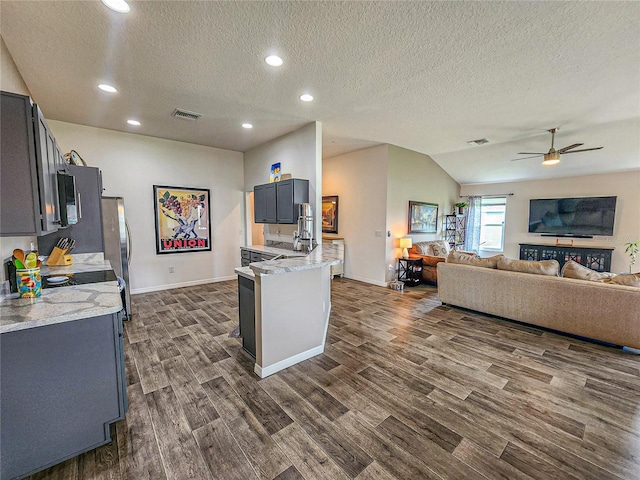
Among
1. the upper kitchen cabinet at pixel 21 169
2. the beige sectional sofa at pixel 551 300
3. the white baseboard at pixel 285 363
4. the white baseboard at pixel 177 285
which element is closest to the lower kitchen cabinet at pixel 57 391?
the upper kitchen cabinet at pixel 21 169

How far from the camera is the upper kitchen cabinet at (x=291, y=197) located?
4.21 metres

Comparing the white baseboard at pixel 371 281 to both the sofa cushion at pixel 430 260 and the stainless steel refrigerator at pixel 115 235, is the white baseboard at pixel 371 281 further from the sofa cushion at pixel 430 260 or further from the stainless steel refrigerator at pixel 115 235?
the stainless steel refrigerator at pixel 115 235

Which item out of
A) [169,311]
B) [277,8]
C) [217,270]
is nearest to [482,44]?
[277,8]

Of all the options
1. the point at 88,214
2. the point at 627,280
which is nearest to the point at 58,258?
the point at 88,214

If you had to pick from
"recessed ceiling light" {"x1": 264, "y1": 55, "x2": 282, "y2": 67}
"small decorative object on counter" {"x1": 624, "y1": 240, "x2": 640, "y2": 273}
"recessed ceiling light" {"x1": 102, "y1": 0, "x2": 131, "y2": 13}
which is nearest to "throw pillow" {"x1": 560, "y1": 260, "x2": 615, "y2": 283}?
"small decorative object on counter" {"x1": 624, "y1": 240, "x2": 640, "y2": 273}

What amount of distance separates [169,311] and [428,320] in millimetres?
3868

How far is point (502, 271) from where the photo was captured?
150 inches

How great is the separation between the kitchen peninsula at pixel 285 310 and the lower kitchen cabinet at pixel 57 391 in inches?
40.6

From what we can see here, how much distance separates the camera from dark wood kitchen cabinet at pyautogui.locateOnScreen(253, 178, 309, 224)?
4234 millimetres

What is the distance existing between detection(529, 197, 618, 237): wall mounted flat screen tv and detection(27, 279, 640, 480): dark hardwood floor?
4.60 metres

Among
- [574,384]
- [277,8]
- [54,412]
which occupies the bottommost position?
[574,384]

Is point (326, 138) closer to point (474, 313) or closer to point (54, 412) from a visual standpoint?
point (474, 313)

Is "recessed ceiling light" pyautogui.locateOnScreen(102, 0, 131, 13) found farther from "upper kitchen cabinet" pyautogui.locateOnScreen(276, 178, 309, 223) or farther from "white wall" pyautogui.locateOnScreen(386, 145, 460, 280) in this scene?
"white wall" pyautogui.locateOnScreen(386, 145, 460, 280)

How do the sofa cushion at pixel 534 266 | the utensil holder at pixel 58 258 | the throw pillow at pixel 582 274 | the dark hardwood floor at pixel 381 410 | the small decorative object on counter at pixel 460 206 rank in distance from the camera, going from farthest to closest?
1. the small decorative object on counter at pixel 460 206
2. the sofa cushion at pixel 534 266
3. the throw pillow at pixel 582 274
4. the utensil holder at pixel 58 258
5. the dark hardwood floor at pixel 381 410
